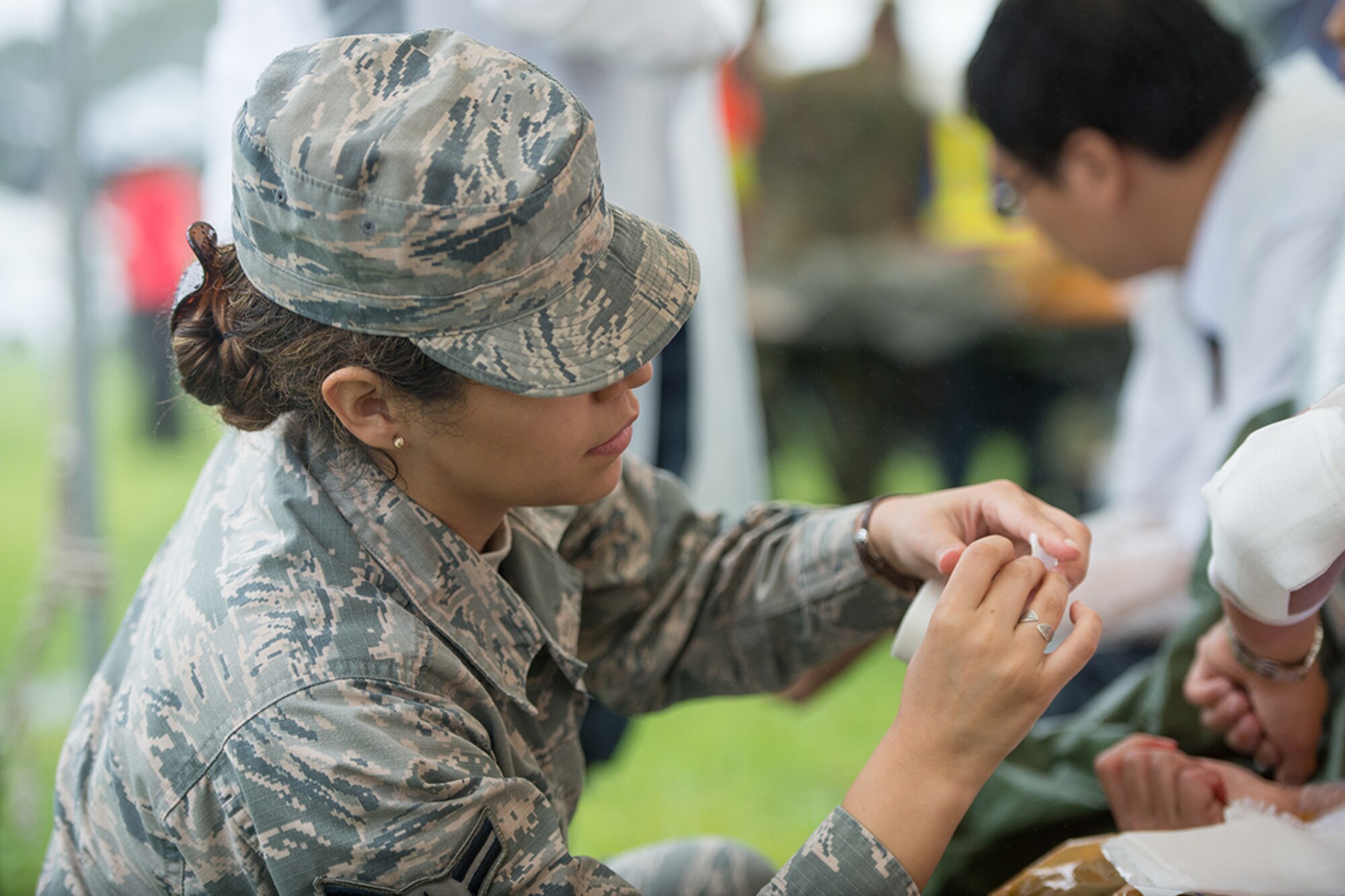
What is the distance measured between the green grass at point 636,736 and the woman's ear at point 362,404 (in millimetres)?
421

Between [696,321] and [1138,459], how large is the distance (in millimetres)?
656

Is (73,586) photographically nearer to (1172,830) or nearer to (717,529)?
(717,529)

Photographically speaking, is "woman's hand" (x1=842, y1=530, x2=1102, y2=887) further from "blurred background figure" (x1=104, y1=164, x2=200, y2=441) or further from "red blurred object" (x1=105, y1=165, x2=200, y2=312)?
"red blurred object" (x1=105, y1=165, x2=200, y2=312)

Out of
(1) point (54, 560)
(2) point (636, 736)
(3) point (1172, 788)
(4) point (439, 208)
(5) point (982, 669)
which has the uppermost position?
(4) point (439, 208)

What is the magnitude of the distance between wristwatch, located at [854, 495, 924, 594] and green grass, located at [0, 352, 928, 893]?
244mm

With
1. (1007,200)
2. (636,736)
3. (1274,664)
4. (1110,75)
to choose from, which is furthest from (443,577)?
(636,736)

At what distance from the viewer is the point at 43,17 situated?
5.30 ft

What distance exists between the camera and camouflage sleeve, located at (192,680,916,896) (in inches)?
25.3

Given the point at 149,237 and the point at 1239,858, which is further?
the point at 149,237

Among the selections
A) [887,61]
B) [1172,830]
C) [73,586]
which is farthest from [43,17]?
[1172,830]

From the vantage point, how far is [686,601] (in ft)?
3.23

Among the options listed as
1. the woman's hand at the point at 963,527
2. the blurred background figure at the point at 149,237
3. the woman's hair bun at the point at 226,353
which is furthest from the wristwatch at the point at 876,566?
the blurred background figure at the point at 149,237

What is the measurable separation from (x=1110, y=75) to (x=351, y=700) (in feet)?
2.98

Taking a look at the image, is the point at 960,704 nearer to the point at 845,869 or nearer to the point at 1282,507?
the point at 845,869
